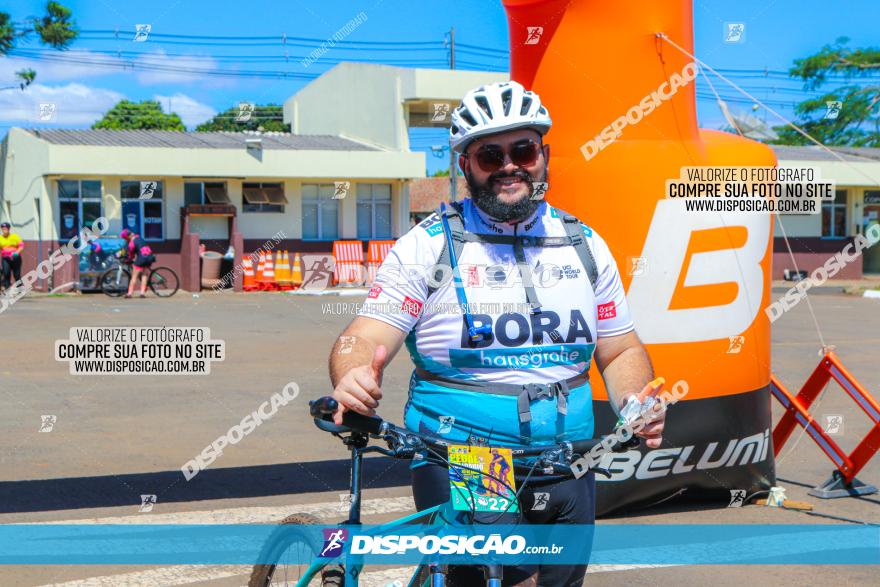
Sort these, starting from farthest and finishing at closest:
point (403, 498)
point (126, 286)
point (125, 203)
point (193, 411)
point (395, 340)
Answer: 1. point (125, 203)
2. point (126, 286)
3. point (193, 411)
4. point (403, 498)
5. point (395, 340)

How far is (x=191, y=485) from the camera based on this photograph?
7219 millimetres

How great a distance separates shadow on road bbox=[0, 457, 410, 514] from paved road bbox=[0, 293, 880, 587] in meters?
0.01

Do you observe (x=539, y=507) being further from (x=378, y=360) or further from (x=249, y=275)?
(x=249, y=275)

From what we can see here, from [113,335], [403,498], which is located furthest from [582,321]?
[113,335]

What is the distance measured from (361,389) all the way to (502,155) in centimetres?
88

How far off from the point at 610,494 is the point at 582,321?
3.46 metres

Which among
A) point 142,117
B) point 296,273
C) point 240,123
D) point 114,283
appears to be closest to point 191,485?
point 114,283

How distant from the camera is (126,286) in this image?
27.9 m

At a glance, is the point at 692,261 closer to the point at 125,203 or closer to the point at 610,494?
the point at 610,494

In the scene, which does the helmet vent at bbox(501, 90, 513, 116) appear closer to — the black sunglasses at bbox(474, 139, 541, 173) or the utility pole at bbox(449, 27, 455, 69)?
the black sunglasses at bbox(474, 139, 541, 173)

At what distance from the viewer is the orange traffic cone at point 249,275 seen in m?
31.7

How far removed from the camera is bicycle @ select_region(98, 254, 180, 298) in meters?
27.5

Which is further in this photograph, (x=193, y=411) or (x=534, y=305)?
(x=193, y=411)

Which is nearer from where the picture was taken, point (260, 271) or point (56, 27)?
point (56, 27)
